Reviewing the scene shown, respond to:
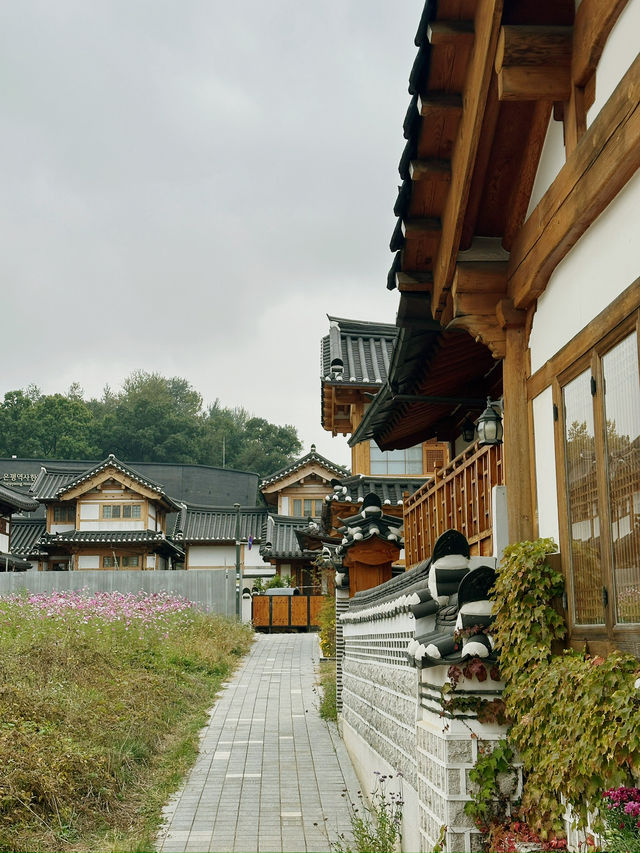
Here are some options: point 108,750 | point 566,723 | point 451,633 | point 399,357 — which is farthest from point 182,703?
point 566,723

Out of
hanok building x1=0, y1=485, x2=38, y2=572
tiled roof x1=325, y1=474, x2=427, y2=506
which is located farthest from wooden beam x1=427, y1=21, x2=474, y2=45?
hanok building x1=0, y1=485, x2=38, y2=572

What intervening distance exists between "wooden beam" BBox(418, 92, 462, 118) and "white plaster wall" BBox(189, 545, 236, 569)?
40.5 metres

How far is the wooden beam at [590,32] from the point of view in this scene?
14.0 feet

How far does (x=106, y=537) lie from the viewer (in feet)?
132

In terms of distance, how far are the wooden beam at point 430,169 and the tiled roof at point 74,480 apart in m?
35.8

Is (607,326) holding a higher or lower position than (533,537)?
higher

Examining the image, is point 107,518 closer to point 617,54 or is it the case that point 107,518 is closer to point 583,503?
point 583,503

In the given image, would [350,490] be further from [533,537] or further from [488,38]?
[488,38]

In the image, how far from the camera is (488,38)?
4.68 meters

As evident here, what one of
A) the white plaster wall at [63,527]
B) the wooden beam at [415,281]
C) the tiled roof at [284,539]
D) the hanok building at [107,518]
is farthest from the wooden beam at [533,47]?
the white plaster wall at [63,527]

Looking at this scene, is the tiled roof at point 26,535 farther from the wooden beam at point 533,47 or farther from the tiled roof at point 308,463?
the wooden beam at point 533,47

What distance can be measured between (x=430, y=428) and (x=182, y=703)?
20.3 ft

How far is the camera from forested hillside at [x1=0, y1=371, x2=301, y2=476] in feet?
235

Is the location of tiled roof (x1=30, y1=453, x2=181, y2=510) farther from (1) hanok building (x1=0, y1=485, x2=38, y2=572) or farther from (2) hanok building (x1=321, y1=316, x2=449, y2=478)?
(2) hanok building (x1=321, y1=316, x2=449, y2=478)
